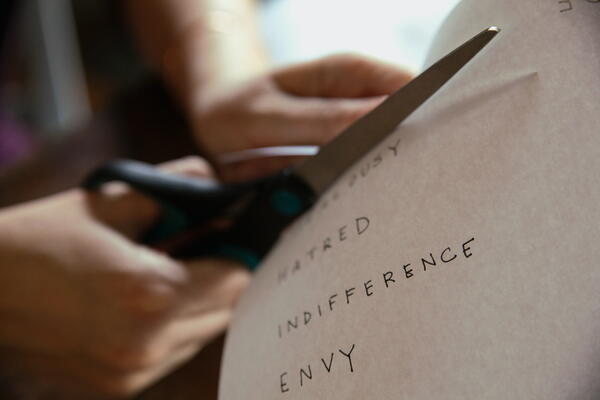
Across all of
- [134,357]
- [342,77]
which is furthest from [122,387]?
[342,77]

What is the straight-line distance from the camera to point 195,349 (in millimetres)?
350

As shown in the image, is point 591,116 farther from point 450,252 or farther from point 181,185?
point 181,185

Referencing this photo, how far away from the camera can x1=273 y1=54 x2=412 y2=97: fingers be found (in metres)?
0.30

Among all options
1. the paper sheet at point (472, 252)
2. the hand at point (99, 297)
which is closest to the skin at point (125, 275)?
the hand at point (99, 297)

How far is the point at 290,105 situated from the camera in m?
0.34

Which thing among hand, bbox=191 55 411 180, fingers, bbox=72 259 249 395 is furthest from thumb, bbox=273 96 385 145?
fingers, bbox=72 259 249 395

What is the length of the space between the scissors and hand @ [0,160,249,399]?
2cm

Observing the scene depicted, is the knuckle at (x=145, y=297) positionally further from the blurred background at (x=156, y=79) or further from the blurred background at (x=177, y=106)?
the blurred background at (x=156, y=79)

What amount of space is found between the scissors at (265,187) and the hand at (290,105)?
0.11ft

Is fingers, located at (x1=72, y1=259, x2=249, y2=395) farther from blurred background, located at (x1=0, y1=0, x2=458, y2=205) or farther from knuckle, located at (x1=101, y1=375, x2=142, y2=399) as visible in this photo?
blurred background, located at (x1=0, y1=0, x2=458, y2=205)

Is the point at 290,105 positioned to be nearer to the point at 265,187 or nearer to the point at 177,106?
the point at 265,187

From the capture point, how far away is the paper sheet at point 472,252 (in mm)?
171

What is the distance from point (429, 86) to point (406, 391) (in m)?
0.12

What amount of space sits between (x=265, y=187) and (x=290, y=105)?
54 millimetres
